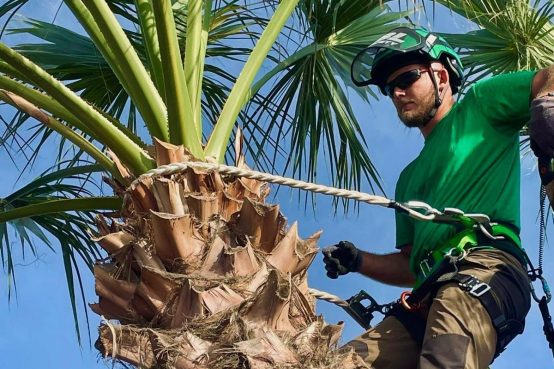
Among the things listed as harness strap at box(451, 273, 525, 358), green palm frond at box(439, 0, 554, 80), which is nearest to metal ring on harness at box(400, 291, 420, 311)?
harness strap at box(451, 273, 525, 358)

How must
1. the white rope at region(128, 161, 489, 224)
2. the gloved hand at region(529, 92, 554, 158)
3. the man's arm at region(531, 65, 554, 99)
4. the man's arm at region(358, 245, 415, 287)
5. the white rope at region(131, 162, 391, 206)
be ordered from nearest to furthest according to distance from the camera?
the gloved hand at region(529, 92, 554, 158)
the man's arm at region(531, 65, 554, 99)
the white rope at region(128, 161, 489, 224)
the white rope at region(131, 162, 391, 206)
the man's arm at region(358, 245, 415, 287)

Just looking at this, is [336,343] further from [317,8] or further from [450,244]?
[317,8]

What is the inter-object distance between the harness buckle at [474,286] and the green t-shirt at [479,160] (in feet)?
1.02

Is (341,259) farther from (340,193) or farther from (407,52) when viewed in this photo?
(407,52)

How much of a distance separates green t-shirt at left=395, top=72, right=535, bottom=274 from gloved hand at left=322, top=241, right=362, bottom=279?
0.52 meters

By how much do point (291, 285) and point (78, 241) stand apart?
3149 mm

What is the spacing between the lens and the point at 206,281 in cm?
300

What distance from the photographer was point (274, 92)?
544 centimetres

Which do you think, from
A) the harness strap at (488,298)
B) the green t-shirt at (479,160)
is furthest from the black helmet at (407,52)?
the harness strap at (488,298)

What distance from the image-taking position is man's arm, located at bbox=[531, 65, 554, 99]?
283 centimetres

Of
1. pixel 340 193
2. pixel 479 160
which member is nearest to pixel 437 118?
pixel 479 160

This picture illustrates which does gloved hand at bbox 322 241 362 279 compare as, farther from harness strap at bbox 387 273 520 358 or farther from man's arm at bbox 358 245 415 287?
harness strap at bbox 387 273 520 358

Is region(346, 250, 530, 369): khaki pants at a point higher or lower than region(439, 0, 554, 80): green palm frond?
lower

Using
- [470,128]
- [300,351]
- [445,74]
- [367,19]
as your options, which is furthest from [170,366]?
[367,19]
